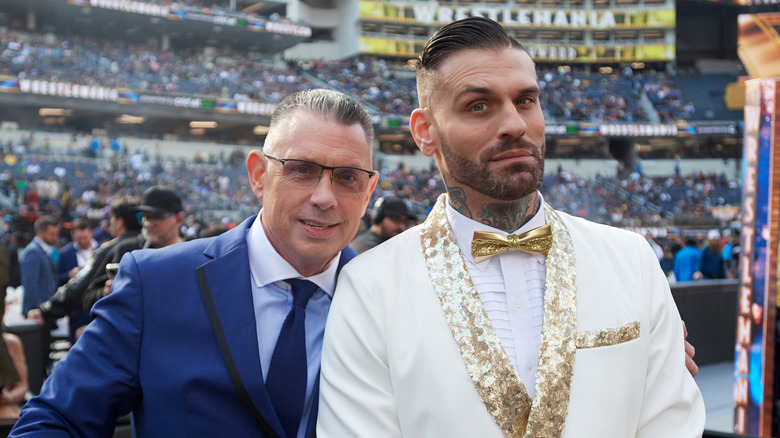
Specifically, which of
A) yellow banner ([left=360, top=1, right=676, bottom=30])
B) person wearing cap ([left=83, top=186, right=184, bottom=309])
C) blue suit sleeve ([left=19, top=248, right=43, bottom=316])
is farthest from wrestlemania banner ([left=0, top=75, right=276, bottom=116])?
person wearing cap ([left=83, top=186, right=184, bottom=309])

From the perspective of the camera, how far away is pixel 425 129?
5.68 feet

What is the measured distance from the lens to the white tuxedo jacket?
1457 millimetres

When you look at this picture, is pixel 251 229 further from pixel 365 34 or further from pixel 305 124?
pixel 365 34

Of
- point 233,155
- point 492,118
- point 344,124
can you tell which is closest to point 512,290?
point 492,118

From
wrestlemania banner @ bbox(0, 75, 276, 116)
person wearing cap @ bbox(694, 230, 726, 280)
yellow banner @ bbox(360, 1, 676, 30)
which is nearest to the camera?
person wearing cap @ bbox(694, 230, 726, 280)

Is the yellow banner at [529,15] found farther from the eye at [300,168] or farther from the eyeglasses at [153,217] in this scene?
the eye at [300,168]

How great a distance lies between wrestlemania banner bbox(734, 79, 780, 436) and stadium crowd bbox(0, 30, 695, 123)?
2560 centimetres

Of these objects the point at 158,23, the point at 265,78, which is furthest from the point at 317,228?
the point at 158,23

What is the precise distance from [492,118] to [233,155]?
2666cm

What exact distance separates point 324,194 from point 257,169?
0.99 ft

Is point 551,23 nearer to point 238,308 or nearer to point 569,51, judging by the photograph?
point 569,51

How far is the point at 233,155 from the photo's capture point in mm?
27328

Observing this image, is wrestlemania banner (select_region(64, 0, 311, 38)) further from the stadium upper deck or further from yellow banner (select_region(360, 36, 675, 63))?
yellow banner (select_region(360, 36, 675, 63))

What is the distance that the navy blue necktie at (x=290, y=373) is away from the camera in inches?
64.7
